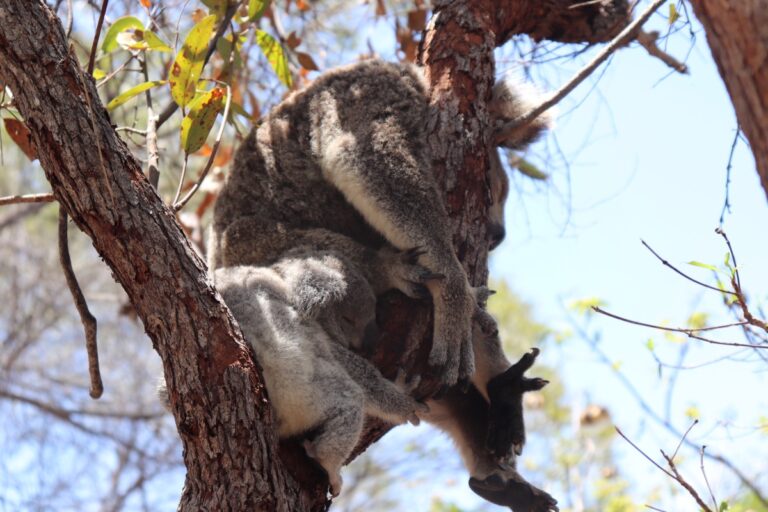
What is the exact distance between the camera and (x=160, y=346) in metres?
2.80

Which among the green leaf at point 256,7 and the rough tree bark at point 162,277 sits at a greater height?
the green leaf at point 256,7

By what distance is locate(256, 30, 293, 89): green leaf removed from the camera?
4539 millimetres

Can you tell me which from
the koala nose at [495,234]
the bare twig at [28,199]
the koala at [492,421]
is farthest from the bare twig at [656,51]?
the bare twig at [28,199]

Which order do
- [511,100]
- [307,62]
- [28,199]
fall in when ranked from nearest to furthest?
[28,199] → [511,100] → [307,62]

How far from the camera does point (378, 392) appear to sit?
3469 mm

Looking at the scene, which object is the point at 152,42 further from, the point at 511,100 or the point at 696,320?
the point at 696,320

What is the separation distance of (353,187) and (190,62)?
0.90 m

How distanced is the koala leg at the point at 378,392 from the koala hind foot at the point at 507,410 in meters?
0.55

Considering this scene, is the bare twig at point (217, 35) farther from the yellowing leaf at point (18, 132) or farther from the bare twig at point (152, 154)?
the yellowing leaf at point (18, 132)

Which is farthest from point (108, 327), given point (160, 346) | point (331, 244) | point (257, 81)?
point (160, 346)

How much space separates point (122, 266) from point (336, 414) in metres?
1.00

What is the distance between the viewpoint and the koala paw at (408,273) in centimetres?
366

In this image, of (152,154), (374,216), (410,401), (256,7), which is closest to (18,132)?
(152,154)

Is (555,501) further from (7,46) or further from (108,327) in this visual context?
(108,327)
